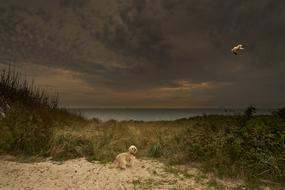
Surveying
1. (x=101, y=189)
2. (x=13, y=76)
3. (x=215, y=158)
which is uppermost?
(x=13, y=76)

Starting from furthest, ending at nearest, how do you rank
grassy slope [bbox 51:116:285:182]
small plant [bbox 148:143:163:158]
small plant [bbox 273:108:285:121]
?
small plant [bbox 273:108:285:121] → small plant [bbox 148:143:163:158] → grassy slope [bbox 51:116:285:182]

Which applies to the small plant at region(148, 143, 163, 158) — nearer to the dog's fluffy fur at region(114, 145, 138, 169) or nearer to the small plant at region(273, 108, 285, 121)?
the dog's fluffy fur at region(114, 145, 138, 169)

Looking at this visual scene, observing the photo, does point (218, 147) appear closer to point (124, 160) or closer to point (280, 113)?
point (124, 160)

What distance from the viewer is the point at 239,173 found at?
23.5ft

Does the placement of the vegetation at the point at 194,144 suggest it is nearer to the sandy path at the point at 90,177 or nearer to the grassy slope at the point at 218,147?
the grassy slope at the point at 218,147

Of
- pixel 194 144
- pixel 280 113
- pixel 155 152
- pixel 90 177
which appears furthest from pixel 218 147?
pixel 280 113

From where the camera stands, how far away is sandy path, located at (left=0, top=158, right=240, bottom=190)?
6.52m

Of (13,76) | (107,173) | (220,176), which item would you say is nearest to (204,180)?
(220,176)

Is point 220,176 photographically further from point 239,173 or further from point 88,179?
point 88,179

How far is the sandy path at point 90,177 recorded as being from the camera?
6523 mm

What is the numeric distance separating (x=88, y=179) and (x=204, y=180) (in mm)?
2519

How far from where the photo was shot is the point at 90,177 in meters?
7.02

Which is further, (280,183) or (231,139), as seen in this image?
(231,139)

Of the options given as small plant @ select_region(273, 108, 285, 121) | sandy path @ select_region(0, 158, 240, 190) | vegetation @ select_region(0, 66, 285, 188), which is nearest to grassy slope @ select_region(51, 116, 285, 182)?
vegetation @ select_region(0, 66, 285, 188)
